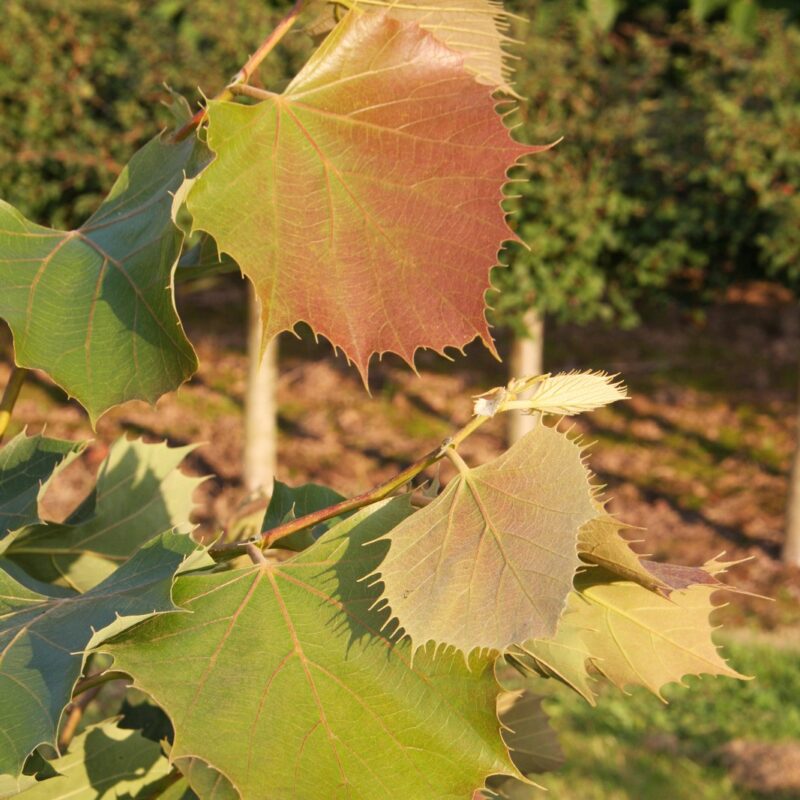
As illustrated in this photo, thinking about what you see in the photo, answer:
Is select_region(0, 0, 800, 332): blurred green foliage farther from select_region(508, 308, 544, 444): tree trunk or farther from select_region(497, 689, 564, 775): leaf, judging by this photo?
select_region(497, 689, 564, 775): leaf

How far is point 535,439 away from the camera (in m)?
0.83

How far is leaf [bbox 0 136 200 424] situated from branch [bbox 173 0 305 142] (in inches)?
Answer: 1.1

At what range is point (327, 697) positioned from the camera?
0.84 metres

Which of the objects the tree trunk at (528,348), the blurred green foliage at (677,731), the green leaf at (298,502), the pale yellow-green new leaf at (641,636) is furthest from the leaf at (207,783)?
the tree trunk at (528,348)

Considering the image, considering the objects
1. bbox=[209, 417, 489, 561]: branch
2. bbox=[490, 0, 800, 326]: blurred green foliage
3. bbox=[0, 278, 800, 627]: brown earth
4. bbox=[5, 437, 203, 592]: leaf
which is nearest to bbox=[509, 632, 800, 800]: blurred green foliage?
bbox=[0, 278, 800, 627]: brown earth

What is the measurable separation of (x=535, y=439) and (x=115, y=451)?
654 millimetres

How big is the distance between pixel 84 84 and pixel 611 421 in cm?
638

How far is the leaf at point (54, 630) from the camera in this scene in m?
0.81

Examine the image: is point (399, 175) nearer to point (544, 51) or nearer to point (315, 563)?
point (315, 563)

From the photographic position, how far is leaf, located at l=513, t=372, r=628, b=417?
33.6 inches

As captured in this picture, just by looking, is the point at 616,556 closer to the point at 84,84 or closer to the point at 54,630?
the point at 54,630

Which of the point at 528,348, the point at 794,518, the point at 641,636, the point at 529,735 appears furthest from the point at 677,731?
the point at 641,636

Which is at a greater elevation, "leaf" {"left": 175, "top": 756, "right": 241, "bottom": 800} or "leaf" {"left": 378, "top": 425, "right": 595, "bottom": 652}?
"leaf" {"left": 378, "top": 425, "right": 595, "bottom": 652}

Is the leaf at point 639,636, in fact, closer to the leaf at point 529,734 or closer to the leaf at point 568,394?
the leaf at point 568,394
